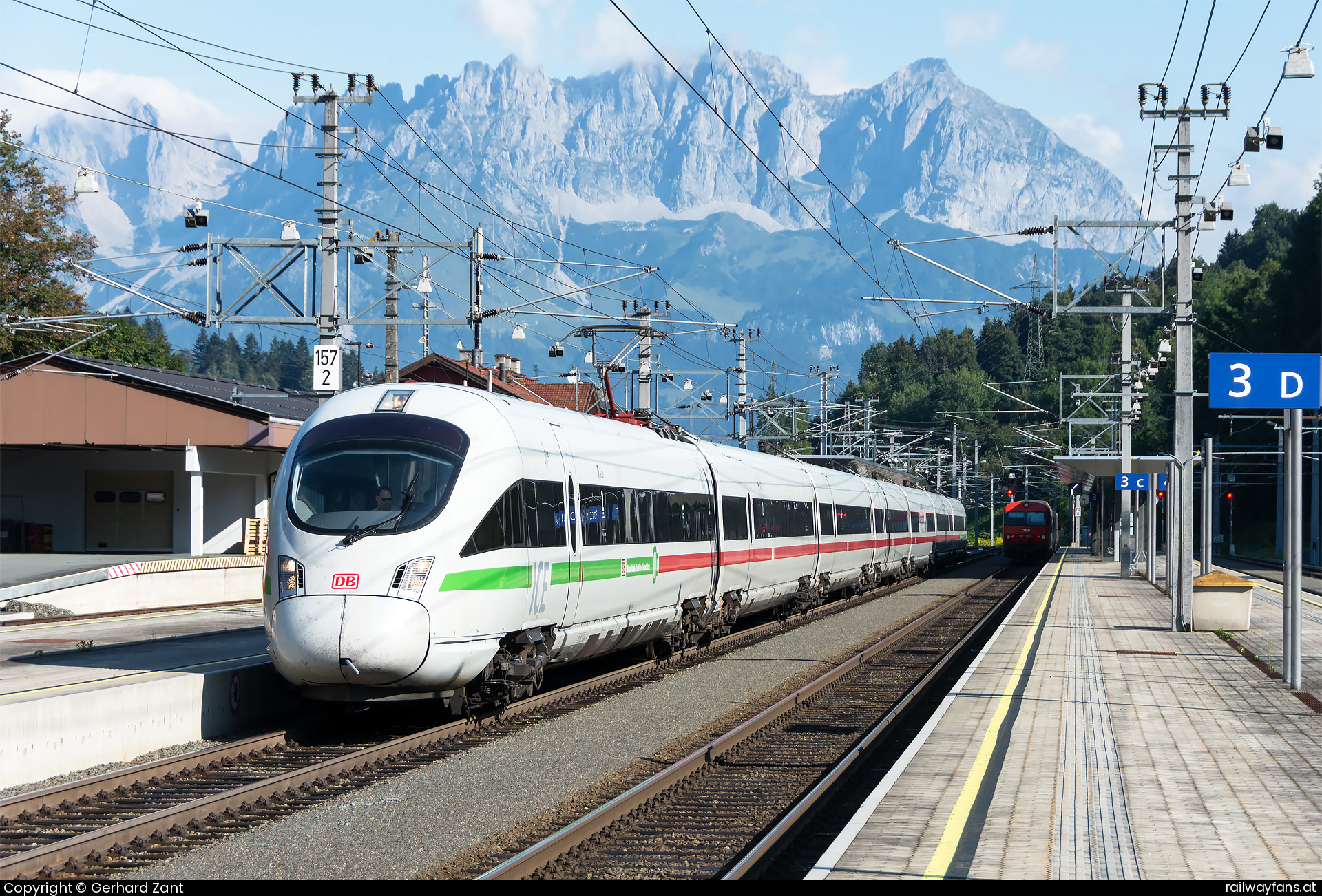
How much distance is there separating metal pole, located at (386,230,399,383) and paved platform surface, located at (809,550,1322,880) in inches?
536

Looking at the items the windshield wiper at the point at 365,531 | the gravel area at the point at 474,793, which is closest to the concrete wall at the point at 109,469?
the gravel area at the point at 474,793

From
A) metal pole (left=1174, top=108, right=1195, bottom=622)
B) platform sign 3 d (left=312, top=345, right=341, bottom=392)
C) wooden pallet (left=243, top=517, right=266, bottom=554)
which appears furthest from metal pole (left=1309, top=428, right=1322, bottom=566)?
platform sign 3 d (left=312, top=345, right=341, bottom=392)

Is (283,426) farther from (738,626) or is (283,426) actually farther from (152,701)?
(152,701)

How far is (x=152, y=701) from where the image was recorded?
11.5 m

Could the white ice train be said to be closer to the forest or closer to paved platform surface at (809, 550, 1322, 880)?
paved platform surface at (809, 550, 1322, 880)

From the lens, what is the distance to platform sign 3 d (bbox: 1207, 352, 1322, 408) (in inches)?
567

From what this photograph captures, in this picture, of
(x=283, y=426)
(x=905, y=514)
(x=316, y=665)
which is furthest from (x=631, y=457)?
(x=905, y=514)

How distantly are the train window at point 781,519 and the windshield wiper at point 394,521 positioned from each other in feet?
40.1

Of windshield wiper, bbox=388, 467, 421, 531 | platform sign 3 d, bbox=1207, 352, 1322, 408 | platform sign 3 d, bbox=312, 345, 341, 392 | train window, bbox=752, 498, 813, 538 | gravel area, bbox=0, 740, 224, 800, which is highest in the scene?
platform sign 3 d, bbox=312, 345, 341, 392

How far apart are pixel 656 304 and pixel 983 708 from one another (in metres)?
25.4

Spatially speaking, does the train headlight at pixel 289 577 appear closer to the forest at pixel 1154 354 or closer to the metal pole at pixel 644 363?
the metal pole at pixel 644 363

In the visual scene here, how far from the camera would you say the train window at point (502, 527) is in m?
11.9

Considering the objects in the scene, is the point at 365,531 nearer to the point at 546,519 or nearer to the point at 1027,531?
the point at 546,519

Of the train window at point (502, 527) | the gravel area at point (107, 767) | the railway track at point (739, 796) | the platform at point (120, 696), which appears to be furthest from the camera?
the train window at point (502, 527)
